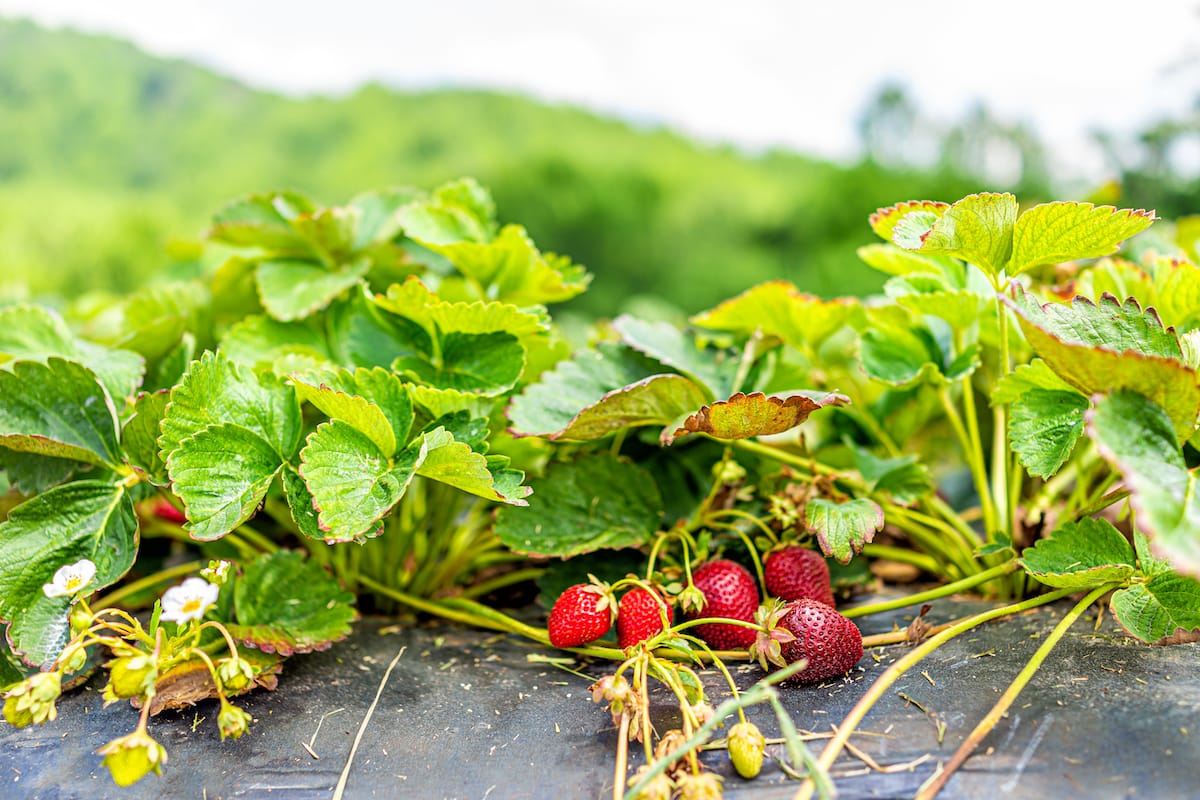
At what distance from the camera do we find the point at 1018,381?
23.3 inches

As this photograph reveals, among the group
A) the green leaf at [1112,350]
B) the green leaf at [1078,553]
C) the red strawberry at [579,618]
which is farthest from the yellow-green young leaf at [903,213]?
the red strawberry at [579,618]

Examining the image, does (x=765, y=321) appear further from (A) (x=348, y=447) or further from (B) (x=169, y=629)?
(B) (x=169, y=629)

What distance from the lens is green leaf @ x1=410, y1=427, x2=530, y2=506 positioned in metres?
0.53

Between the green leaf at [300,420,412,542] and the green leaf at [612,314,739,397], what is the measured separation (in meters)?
0.22

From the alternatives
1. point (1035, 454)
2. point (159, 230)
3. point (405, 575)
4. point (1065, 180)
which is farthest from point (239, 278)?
point (159, 230)

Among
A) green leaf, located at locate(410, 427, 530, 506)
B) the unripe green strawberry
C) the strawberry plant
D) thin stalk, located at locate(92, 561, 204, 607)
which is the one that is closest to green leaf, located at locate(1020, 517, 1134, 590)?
the strawberry plant

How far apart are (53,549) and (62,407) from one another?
116 millimetres

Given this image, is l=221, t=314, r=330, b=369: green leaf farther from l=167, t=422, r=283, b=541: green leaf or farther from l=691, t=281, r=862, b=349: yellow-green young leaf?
l=691, t=281, r=862, b=349: yellow-green young leaf

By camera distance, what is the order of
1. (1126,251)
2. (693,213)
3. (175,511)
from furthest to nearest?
(693,213), (1126,251), (175,511)

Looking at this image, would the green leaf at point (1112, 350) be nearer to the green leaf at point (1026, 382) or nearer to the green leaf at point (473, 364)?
the green leaf at point (1026, 382)

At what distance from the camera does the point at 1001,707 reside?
478 mm

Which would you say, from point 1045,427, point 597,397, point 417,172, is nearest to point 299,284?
point 597,397

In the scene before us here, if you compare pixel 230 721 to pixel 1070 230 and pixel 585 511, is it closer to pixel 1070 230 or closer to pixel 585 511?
pixel 585 511

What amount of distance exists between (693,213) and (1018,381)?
15.9 feet
